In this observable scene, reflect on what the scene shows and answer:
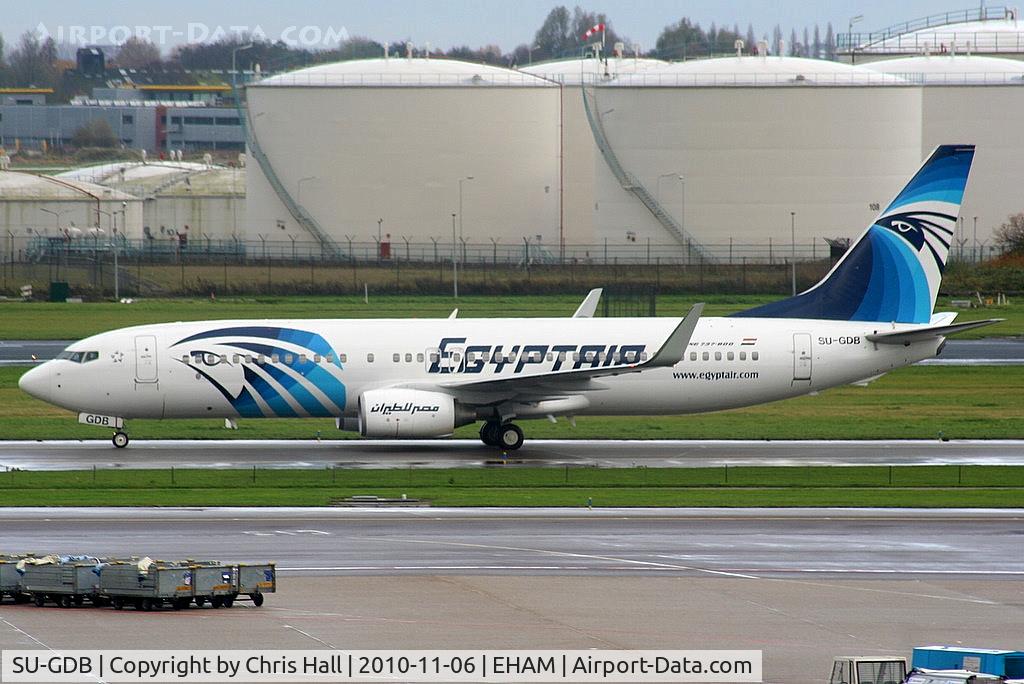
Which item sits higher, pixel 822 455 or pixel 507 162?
pixel 507 162

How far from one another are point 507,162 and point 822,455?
81.0m

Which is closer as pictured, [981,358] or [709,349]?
[709,349]

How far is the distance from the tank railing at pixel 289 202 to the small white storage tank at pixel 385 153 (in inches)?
8.5

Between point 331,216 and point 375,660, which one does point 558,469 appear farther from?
point 331,216

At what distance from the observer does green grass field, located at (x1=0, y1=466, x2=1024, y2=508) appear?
35375 mm

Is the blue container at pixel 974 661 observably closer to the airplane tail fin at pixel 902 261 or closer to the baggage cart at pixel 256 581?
the baggage cart at pixel 256 581

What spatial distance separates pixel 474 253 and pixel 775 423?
70173 millimetres

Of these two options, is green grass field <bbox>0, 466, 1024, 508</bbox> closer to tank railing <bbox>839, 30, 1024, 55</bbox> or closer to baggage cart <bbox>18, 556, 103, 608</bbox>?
baggage cart <bbox>18, 556, 103, 608</bbox>

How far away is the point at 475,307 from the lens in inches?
3558

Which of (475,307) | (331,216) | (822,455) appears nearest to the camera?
(822,455)

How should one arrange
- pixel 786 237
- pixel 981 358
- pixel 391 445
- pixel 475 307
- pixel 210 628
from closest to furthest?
pixel 210 628 < pixel 391 445 < pixel 981 358 < pixel 475 307 < pixel 786 237

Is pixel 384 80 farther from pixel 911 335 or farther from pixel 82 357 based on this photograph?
pixel 911 335

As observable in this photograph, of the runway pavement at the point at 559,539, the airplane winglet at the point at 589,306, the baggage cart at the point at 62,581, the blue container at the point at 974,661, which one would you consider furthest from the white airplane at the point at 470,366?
the blue container at the point at 974,661

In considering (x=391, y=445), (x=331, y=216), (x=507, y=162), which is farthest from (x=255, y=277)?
(x=391, y=445)
